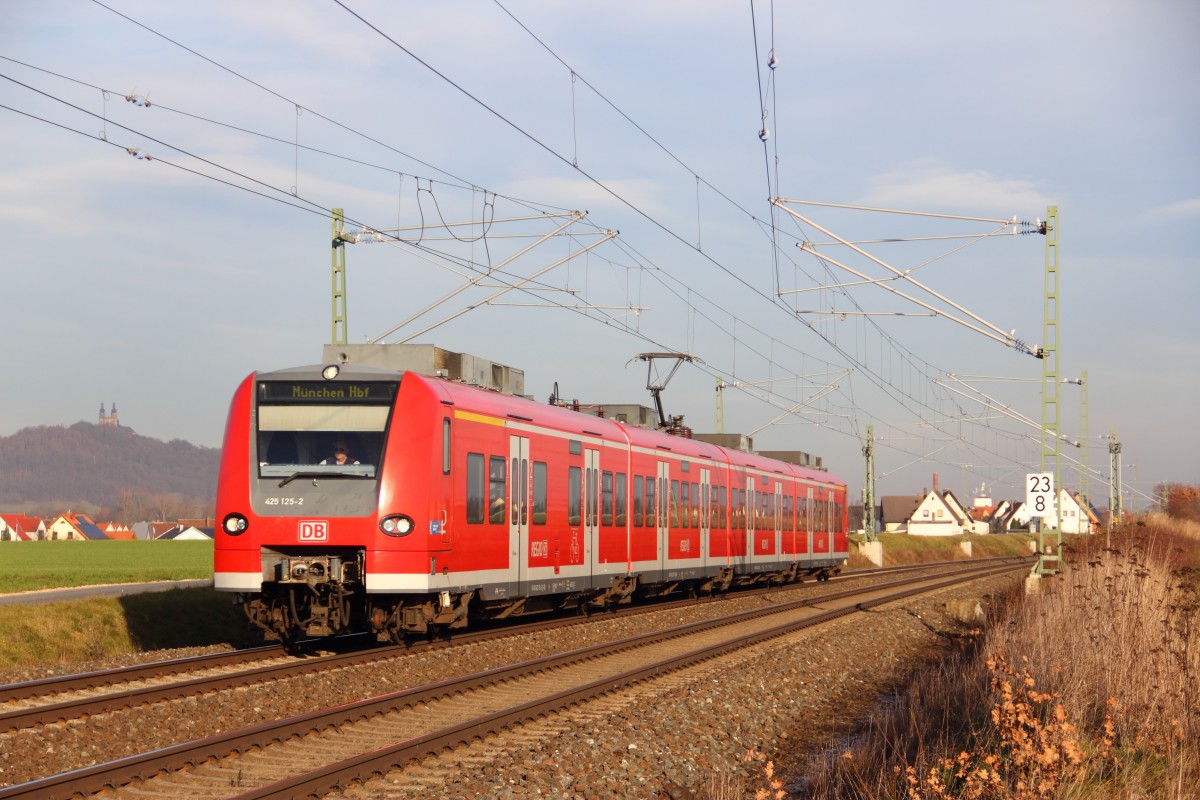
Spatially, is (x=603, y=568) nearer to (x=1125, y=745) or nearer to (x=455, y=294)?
(x=455, y=294)

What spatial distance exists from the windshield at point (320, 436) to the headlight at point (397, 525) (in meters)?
0.69

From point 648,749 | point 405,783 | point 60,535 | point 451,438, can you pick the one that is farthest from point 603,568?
point 60,535

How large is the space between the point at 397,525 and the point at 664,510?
1118cm

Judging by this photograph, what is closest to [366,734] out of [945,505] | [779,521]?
[779,521]

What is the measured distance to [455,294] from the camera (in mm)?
22562

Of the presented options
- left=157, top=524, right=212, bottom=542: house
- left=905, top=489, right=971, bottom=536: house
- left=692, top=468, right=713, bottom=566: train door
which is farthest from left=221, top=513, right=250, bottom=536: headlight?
left=157, top=524, right=212, bottom=542: house

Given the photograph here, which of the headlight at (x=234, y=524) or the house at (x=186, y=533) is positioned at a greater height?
the headlight at (x=234, y=524)

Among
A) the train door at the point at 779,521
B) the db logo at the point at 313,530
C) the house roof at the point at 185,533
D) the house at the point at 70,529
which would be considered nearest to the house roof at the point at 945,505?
the house roof at the point at 185,533

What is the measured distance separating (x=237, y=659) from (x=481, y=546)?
3582 millimetres

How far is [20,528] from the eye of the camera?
149875 mm

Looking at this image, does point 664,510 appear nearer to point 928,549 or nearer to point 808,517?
point 808,517

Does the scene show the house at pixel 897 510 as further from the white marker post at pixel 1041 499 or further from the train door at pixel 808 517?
the white marker post at pixel 1041 499

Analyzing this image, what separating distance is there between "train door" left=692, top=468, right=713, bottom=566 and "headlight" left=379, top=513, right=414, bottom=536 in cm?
1383

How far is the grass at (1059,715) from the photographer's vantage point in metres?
8.05
